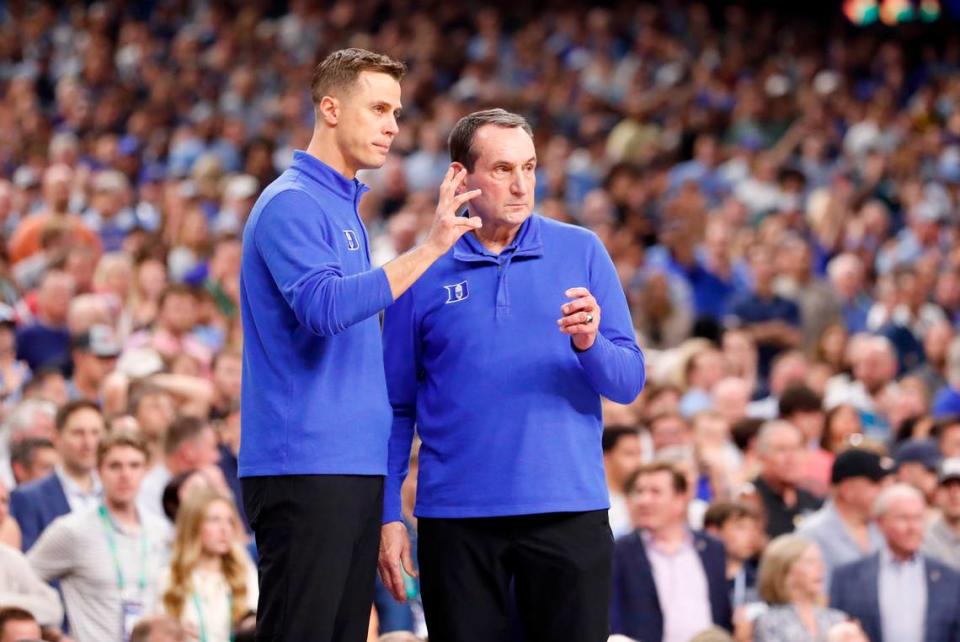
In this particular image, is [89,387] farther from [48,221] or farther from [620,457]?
[620,457]

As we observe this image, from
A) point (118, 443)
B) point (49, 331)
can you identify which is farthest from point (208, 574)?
point (49, 331)

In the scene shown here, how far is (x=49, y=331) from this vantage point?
1005cm

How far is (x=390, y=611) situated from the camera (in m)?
7.34

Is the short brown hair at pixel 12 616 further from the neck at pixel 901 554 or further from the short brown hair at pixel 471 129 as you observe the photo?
the neck at pixel 901 554

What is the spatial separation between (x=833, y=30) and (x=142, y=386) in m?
12.6

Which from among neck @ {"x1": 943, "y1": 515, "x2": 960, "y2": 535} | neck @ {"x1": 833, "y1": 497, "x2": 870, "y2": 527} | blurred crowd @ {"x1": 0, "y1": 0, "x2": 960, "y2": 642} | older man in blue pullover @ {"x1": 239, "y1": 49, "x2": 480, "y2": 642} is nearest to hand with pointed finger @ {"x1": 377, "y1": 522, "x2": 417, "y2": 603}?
older man in blue pullover @ {"x1": 239, "y1": 49, "x2": 480, "y2": 642}

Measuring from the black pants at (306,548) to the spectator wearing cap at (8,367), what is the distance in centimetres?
544

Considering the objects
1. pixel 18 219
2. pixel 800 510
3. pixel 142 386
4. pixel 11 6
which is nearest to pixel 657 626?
pixel 800 510

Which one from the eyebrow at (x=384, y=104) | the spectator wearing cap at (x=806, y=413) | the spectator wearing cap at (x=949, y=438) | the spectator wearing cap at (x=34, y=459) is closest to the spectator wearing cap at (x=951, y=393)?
the spectator wearing cap at (x=949, y=438)

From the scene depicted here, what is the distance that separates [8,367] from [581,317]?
19.3 ft

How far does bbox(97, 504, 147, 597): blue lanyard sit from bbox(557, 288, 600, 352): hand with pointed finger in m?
3.44

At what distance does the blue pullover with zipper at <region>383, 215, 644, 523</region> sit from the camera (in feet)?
13.3

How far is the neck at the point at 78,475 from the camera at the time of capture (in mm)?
7586

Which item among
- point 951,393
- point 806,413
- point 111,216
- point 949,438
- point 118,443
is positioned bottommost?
point 118,443
